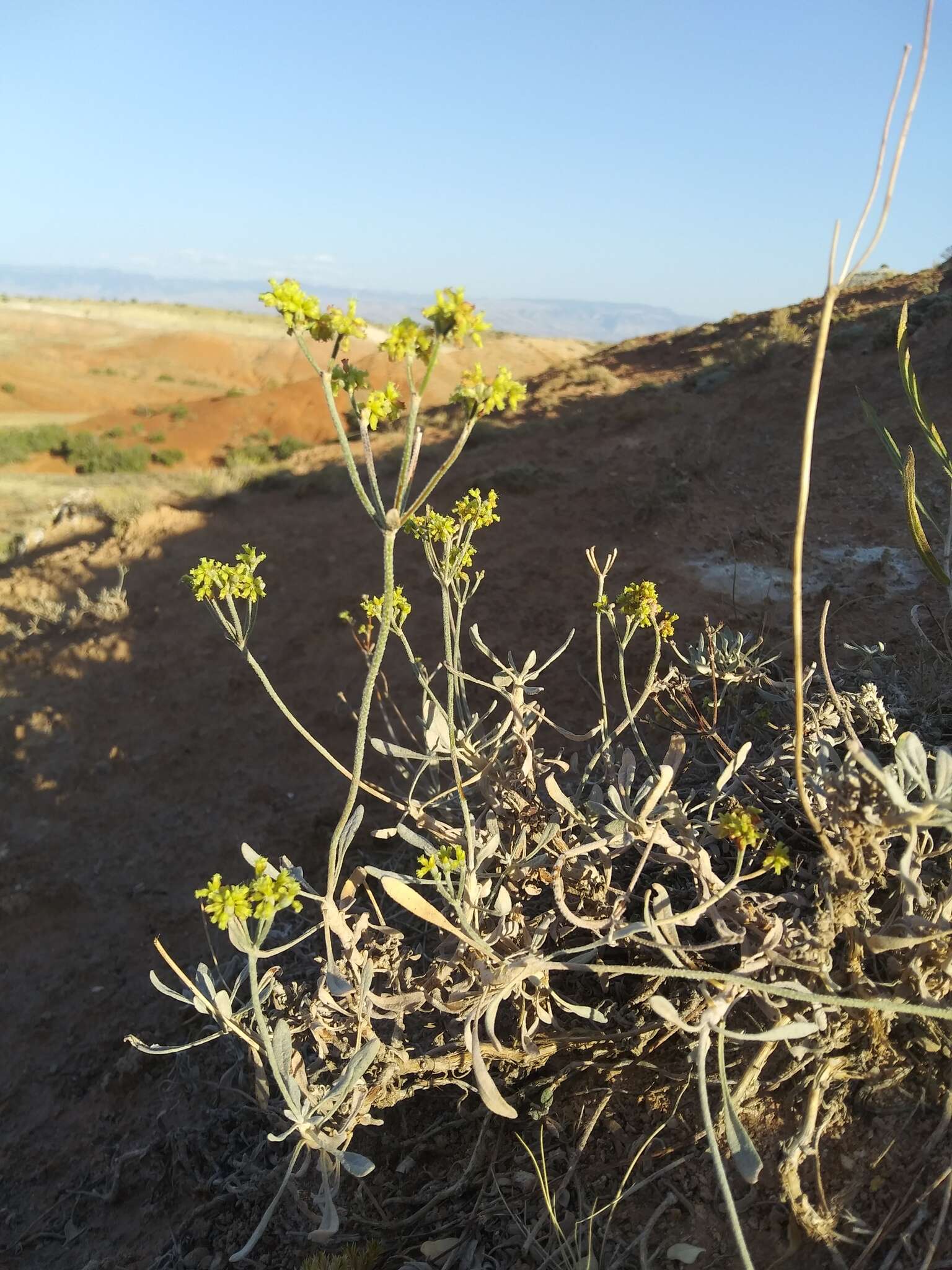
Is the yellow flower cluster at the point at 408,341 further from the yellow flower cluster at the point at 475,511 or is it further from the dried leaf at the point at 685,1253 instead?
the dried leaf at the point at 685,1253

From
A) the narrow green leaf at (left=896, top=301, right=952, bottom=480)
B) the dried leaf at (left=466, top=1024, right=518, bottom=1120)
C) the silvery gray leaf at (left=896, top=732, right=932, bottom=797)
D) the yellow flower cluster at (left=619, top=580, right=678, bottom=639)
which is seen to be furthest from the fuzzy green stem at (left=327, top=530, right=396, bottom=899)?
the narrow green leaf at (left=896, top=301, right=952, bottom=480)

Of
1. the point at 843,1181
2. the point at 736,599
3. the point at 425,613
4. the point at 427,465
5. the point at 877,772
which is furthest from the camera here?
the point at 427,465

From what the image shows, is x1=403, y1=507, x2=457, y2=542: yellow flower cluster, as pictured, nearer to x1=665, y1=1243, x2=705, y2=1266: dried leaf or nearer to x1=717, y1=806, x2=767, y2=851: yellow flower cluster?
x1=717, y1=806, x2=767, y2=851: yellow flower cluster

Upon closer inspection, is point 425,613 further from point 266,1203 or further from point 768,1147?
point 768,1147

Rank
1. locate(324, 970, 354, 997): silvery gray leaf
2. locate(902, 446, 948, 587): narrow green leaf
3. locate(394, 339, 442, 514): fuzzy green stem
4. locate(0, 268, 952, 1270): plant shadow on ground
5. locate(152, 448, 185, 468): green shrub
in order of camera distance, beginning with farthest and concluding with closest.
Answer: locate(152, 448, 185, 468): green shrub → locate(902, 446, 948, 587): narrow green leaf → locate(0, 268, 952, 1270): plant shadow on ground → locate(324, 970, 354, 997): silvery gray leaf → locate(394, 339, 442, 514): fuzzy green stem

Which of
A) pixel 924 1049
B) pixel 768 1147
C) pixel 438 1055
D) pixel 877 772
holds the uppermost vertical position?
pixel 877 772

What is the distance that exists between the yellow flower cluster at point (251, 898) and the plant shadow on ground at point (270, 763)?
890 mm

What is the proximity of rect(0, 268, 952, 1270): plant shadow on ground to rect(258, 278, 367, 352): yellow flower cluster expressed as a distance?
1.69 meters

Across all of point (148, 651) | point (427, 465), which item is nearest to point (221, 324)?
point (427, 465)

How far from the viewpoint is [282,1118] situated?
2.04 meters

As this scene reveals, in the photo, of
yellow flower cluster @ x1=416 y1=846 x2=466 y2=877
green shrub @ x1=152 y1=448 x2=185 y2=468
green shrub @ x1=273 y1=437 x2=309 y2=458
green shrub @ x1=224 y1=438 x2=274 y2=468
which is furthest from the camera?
green shrub @ x1=152 y1=448 x2=185 y2=468

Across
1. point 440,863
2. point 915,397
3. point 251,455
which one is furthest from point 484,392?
point 251,455

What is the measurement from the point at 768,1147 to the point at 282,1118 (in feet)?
4.20

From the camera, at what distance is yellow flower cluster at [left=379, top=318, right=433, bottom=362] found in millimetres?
1202
